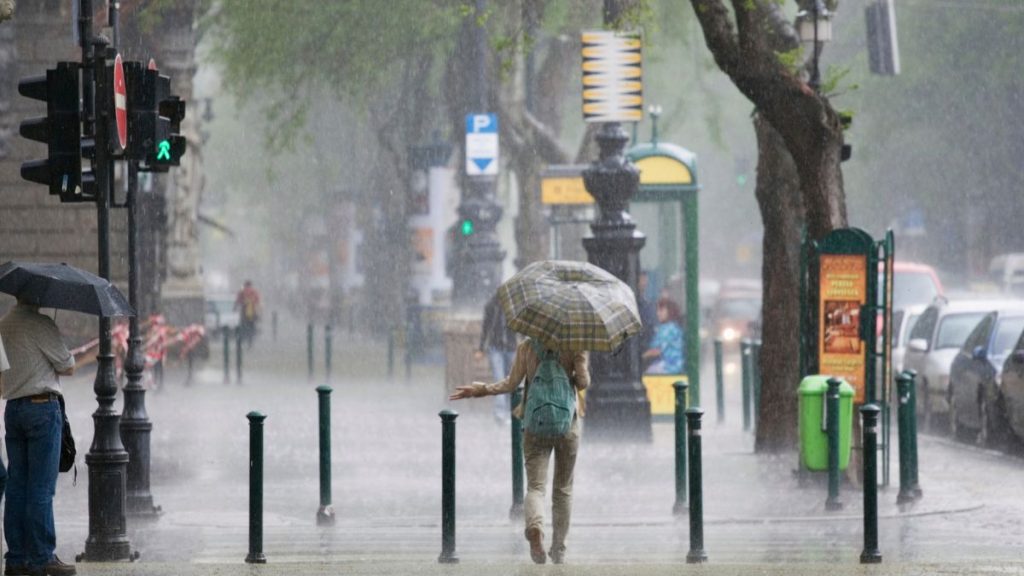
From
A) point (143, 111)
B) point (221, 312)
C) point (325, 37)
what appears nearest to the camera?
point (143, 111)

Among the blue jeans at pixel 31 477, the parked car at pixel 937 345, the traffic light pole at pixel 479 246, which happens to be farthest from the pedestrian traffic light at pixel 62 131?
the traffic light pole at pixel 479 246

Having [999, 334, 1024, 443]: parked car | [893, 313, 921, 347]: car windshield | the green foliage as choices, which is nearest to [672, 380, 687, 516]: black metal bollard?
[999, 334, 1024, 443]: parked car

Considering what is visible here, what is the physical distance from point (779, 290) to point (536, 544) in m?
8.76

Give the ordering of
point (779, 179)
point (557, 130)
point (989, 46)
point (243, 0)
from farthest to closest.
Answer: point (989, 46) → point (557, 130) → point (243, 0) → point (779, 179)

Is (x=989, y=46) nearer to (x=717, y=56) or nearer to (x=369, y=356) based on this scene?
(x=369, y=356)

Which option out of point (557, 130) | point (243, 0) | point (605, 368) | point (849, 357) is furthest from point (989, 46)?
point (849, 357)

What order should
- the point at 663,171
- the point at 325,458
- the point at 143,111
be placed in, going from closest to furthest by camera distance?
the point at 143,111, the point at 325,458, the point at 663,171

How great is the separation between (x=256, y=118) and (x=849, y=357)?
49447mm

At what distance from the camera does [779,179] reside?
19.9 metres

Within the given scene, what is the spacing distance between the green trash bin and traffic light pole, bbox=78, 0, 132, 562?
234 inches

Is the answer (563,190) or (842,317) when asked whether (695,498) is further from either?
(563,190)

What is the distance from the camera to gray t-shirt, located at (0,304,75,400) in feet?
35.7

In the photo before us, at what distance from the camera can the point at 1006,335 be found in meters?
22.7

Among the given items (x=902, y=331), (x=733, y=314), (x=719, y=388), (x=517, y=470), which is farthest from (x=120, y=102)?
(x=733, y=314)
